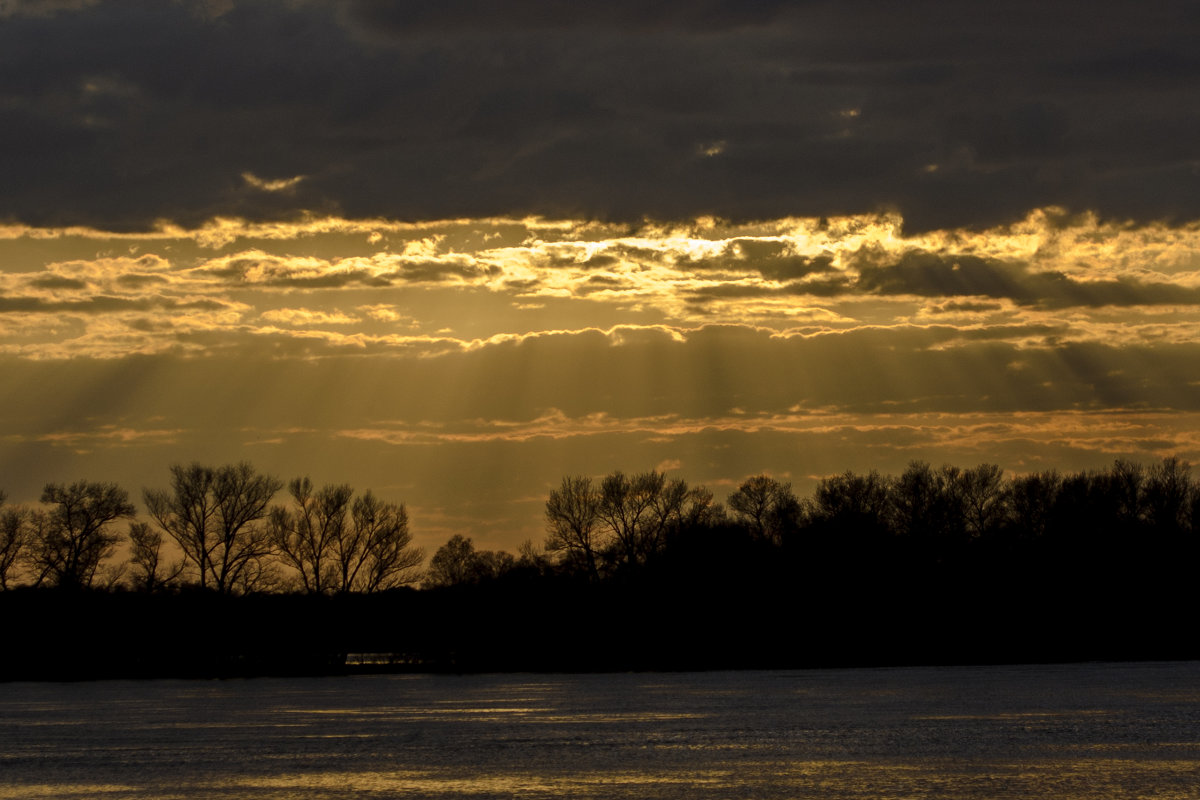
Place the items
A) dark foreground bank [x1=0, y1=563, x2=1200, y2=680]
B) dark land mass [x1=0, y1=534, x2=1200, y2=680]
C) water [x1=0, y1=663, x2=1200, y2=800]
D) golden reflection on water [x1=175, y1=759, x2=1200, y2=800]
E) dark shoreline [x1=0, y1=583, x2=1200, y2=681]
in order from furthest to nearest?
dark land mass [x1=0, y1=534, x2=1200, y2=680] → dark foreground bank [x1=0, y1=563, x2=1200, y2=680] → dark shoreline [x1=0, y1=583, x2=1200, y2=681] → water [x1=0, y1=663, x2=1200, y2=800] → golden reflection on water [x1=175, y1=759, x2=1200, y2=800]

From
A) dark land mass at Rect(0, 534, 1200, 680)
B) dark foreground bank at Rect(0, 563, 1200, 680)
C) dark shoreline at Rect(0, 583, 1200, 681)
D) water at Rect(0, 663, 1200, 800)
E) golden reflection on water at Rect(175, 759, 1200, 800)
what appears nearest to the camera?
golden reflection on water at Rect(175, 759, 1200, 800)

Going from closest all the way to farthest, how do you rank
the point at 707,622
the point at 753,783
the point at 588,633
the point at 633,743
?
the point at 753,783 → the point at 633,743 → the point at 588,633 → the point at 707,622

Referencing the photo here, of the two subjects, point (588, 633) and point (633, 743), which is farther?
point (588, 633)

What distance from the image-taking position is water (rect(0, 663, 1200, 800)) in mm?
43719

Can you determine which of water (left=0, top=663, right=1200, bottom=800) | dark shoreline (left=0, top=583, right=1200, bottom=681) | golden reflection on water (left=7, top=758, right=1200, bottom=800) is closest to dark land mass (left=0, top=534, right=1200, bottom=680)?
dark shoreline (left=0, top=583, right=1200, bottom=681)

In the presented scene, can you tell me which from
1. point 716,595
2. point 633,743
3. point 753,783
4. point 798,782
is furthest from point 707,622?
point 753,783

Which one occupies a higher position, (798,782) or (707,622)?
(707,622)

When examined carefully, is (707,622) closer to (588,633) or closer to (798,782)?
(588,633)

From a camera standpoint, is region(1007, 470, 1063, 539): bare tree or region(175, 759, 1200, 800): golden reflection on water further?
region(1007, 470, 1063, 539): bare tree

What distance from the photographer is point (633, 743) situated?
5697cm

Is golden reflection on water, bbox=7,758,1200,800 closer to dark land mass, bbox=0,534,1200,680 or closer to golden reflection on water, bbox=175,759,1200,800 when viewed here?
golden reflection on water, bbox=175,759,1200,800

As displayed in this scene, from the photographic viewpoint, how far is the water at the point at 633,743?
43719mm

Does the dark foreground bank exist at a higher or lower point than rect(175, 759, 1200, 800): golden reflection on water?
higher

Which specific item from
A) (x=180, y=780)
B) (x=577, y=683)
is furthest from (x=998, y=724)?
(x=577, y=683)
